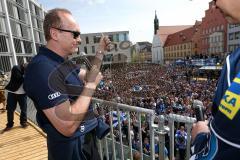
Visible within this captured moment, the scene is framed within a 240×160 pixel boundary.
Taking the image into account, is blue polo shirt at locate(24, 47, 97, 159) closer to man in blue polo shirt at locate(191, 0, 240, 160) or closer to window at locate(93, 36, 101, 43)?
window at locate(93, 36, 101, 43)

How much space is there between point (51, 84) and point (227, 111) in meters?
1.23

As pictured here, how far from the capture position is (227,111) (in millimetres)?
795

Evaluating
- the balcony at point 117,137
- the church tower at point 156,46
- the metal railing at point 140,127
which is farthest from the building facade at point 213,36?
the metal railing at point 140,127

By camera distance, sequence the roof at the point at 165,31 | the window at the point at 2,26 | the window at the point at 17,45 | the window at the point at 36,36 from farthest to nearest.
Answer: the roof at the point at 165,31
the window at the point at 36,36
the window at the point at 17,45
the window at the point at 2,26

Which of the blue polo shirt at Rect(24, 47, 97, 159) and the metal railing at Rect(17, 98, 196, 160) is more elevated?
the blue polo shirt at Rect(24, 47, 97, 159)

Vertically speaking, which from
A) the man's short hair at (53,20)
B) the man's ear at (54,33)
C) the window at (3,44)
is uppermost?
the window at (3,44)

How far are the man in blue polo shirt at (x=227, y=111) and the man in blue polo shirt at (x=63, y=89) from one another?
99cm

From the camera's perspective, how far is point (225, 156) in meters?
0.86

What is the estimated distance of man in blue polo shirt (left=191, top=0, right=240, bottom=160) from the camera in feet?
2.54

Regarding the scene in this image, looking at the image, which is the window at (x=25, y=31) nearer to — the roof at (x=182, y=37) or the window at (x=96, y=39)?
the window at (x=96, y=39)

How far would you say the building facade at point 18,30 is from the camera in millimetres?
31344

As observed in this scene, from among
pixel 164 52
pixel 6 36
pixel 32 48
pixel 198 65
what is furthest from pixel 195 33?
pixel 6 36

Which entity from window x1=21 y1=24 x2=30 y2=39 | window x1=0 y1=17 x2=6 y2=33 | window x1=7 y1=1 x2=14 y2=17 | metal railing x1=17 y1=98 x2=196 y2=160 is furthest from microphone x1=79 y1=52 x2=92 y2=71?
window x1=21 y1=24 x2=30 y2=39

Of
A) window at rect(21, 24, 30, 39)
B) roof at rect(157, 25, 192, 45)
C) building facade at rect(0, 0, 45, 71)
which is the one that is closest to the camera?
building facade at rect(0, 0, 45, 71)
